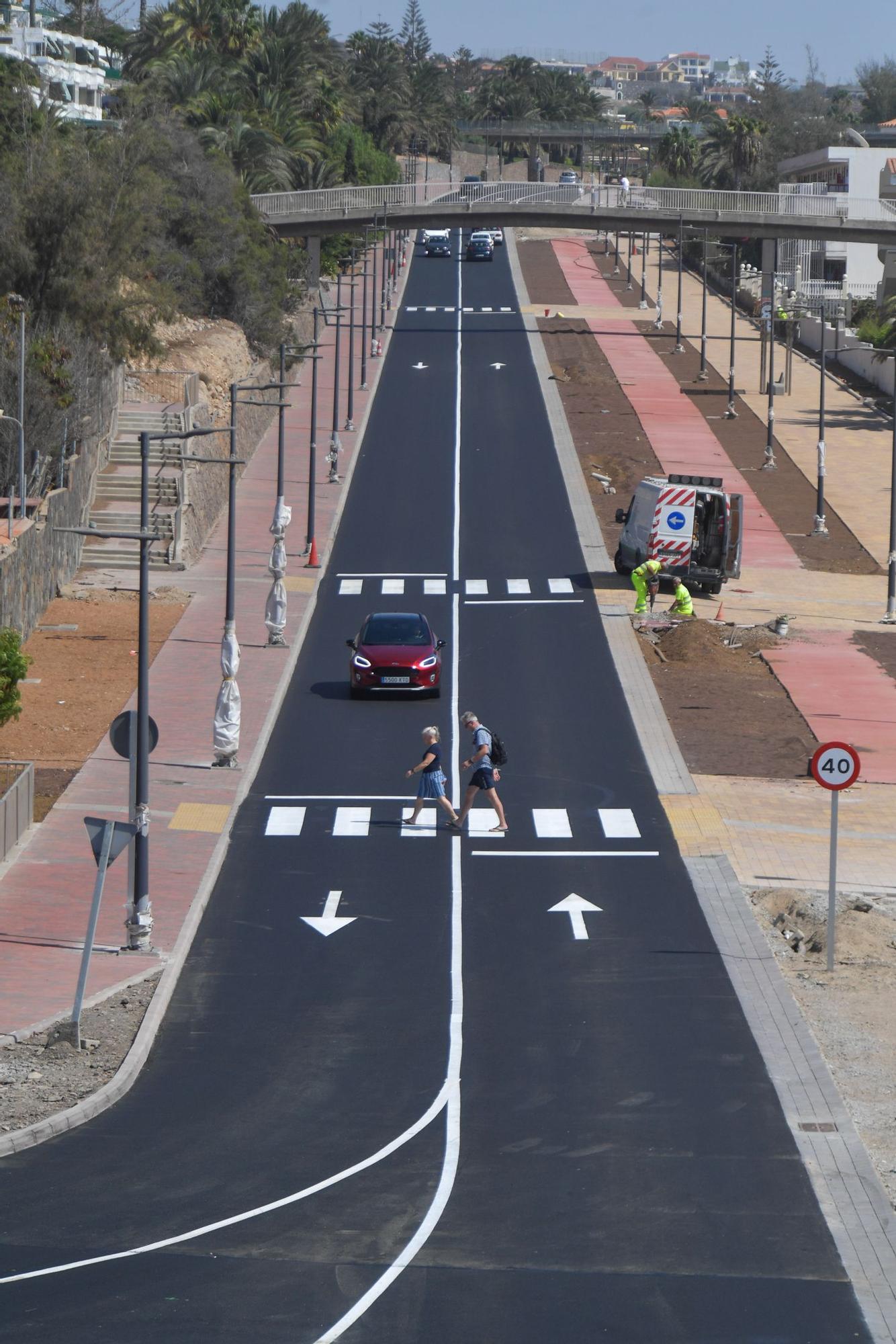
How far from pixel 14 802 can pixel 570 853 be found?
8.22m

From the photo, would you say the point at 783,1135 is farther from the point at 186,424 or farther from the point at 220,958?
the point at 186,424

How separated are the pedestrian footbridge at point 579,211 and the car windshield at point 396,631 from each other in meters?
52.9

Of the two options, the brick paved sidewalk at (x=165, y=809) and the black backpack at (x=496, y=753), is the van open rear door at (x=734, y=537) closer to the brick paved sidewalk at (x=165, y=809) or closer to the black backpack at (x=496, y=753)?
the brick paved sidewalk at (x=165, y=809)

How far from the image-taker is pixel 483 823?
95.5 feet

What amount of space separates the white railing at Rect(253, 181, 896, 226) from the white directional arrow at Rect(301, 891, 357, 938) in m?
66.4

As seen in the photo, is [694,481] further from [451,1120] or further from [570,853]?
[451,1120]

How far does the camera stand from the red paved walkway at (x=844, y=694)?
112ft

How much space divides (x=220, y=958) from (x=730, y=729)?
15607mm

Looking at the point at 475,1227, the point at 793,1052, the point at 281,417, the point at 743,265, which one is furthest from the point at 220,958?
the point at 743,265

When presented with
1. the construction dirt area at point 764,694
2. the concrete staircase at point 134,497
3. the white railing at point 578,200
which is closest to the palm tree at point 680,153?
the white railing at point 578,200

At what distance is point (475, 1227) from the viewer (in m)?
14.4

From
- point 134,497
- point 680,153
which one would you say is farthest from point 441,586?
point 680,153

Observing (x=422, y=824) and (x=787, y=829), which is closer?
(x=422, y=824)

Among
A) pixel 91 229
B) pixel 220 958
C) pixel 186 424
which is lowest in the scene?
pixel 220 958
